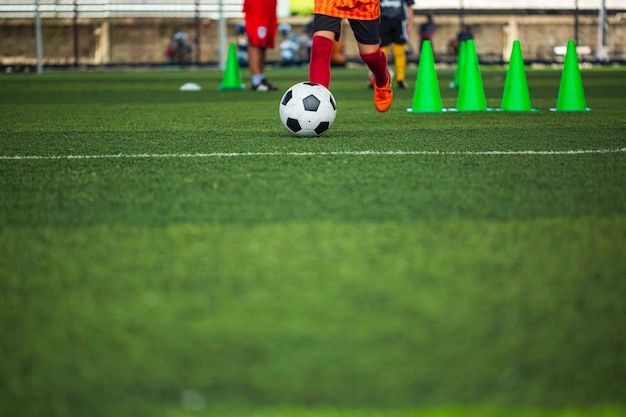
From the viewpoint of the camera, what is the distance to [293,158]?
15.3ft

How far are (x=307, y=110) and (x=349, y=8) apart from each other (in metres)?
1.07

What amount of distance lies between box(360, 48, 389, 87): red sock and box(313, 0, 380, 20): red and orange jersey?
0.82 ft

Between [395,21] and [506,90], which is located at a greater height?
[395,21]

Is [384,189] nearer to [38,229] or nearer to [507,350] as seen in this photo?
[38,229]

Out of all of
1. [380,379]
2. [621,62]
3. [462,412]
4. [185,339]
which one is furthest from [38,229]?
[621,62]

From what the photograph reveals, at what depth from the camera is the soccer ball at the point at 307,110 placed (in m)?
5.77

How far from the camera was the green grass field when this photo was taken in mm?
1698

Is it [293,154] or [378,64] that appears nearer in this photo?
[293,154]

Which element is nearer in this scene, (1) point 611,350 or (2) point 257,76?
(1) point 611,350

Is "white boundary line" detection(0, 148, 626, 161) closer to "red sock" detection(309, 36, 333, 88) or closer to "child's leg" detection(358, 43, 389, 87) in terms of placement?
"red sock" detection(309, 36, 333, 88)

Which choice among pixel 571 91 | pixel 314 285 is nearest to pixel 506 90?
pixel 571 91

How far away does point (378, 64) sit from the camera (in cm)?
688

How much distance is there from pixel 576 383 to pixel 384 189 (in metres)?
1.96

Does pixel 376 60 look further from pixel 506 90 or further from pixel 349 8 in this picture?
pixel 506 90
